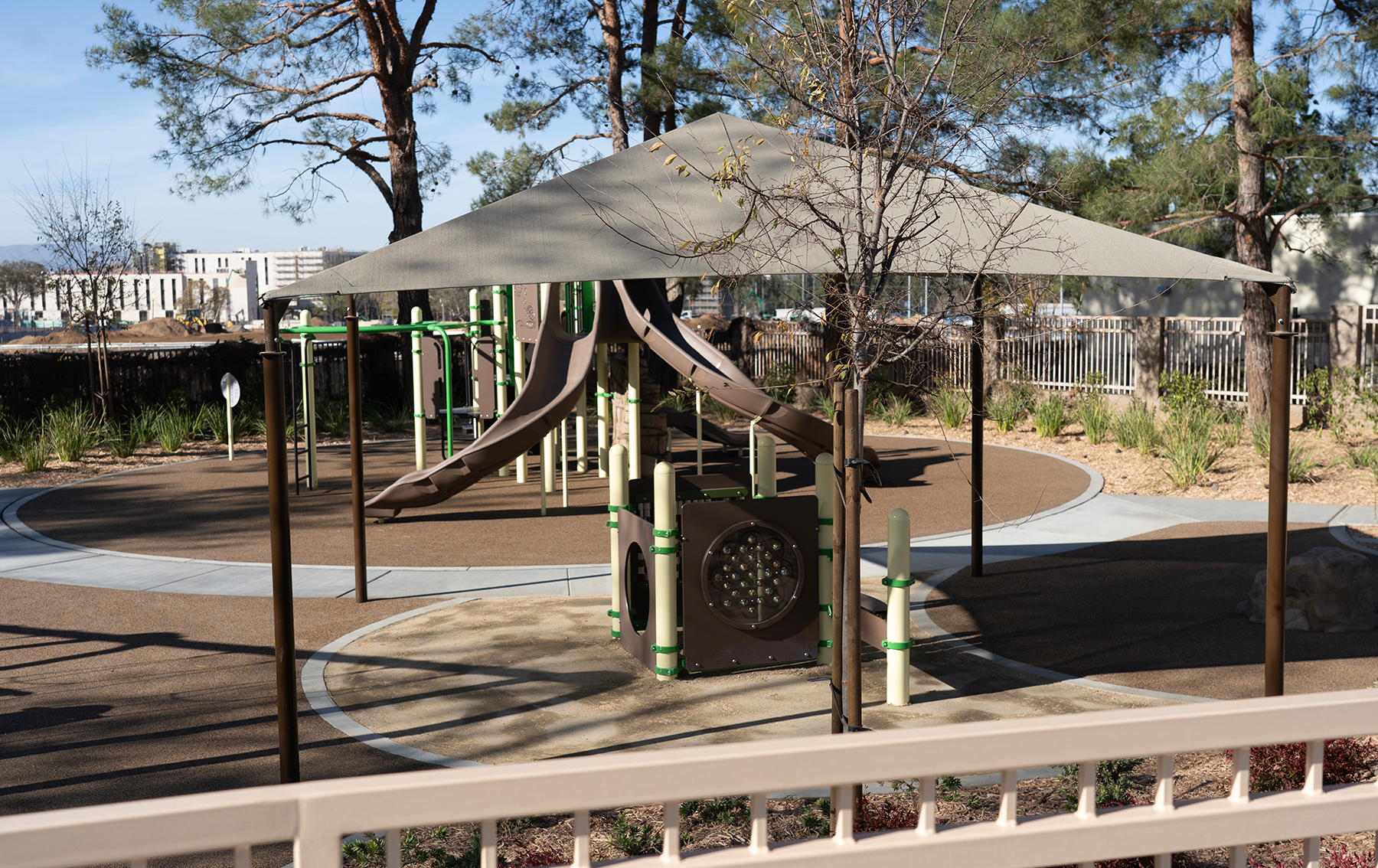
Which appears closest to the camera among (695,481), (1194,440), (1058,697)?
(1058,697)

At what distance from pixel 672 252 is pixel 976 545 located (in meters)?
5.23

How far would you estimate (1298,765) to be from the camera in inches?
178

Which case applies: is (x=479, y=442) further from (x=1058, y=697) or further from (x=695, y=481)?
→ (x=1058, y=697)

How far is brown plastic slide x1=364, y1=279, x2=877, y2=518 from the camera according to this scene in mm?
11492

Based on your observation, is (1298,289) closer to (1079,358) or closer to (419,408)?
(1079,358)

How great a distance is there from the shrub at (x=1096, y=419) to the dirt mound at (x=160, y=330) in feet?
190

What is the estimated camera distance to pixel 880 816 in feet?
14.3

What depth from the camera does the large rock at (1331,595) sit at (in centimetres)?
768

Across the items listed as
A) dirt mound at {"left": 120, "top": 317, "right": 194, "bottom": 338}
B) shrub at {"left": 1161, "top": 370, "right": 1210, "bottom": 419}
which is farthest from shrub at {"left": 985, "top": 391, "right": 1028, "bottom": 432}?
dirt mound at {"left": 120, "top": 317, "right": 194, "bottom": 338}

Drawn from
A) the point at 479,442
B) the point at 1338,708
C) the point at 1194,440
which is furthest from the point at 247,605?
the point at 1194,440

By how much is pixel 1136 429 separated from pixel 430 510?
10.2 meters

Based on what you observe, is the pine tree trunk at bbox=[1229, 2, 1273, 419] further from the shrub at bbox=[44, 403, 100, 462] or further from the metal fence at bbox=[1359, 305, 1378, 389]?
the shrub at bbox=[44, 403, 100, 462]

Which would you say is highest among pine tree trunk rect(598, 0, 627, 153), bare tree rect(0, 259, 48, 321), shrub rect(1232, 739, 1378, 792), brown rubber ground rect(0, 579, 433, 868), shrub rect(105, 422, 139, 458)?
bare tree rect(0, 259, 48, 321)

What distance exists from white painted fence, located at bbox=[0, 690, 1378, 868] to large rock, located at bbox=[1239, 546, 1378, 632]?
557 cm
